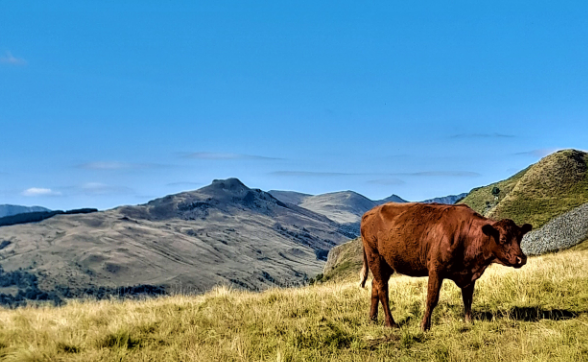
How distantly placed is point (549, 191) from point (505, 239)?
3283 inches

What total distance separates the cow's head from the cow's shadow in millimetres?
1609

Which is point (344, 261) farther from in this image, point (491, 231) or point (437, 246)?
point (491, 231)

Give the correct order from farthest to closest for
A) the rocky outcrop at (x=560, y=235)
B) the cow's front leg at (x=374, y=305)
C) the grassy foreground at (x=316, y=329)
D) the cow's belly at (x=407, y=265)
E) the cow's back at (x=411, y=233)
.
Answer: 1. the rocky outcrop at (x=560, y=235)
2. the cow's front leg at (x=374, y=305)
3. the cow's belly at (x=407, y=265)
4. the cow's back at (x=411, y=233)
5. the grassy foreground at (x=316, y=329)

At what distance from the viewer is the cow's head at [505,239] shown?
36.0 feet

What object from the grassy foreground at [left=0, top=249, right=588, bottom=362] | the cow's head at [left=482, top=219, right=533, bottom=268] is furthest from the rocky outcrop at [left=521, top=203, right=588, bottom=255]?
the cow's head at [left=482, top=219, right=533, bottom=268]

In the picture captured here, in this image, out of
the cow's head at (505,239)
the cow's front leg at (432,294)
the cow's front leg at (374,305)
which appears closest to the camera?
the cow's head at (505,239)

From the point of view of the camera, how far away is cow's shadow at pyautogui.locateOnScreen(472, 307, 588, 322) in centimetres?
1190

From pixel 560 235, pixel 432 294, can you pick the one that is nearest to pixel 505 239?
pixel 432 294

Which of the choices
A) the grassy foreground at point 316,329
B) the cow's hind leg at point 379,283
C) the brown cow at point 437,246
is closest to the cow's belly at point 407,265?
the brown cow at point 437,246

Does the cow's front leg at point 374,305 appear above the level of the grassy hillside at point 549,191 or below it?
below

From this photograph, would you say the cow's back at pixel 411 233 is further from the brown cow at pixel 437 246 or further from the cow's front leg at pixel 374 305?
the cow's front leg at pixel 374 305

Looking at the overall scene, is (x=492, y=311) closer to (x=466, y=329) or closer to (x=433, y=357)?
(x=466, y=329)

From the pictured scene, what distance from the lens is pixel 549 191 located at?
86.4m

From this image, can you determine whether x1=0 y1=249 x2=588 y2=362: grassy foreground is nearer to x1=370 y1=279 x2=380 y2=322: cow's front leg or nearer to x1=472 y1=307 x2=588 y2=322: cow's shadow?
x1=472 y1=307 x2=588 y2=322: cow's shadow
